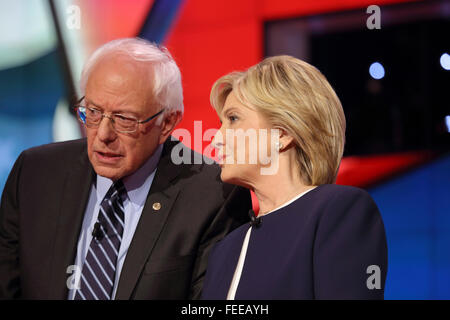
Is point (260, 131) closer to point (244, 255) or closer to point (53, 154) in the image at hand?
point (244, 255)

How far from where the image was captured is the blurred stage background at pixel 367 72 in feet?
12.9

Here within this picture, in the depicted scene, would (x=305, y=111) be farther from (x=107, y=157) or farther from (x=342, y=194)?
(x=107, y=157)

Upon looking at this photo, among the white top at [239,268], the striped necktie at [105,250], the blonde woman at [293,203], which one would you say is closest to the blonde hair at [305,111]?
the blonde woman at [293,203]

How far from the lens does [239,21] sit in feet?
13.0

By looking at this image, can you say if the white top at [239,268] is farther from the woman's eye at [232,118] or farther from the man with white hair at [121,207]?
the woman's eye at [232,118]

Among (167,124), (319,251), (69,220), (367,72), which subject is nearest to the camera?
(319,251)

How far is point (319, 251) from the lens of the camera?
1.75 m

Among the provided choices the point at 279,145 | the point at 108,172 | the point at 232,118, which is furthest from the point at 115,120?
the point at 279,145

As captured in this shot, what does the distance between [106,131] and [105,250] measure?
0.44m

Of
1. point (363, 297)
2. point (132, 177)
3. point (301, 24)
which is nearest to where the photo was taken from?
point (363, 297)

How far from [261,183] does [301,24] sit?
7.37 ft

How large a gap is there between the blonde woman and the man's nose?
0.39 metres
